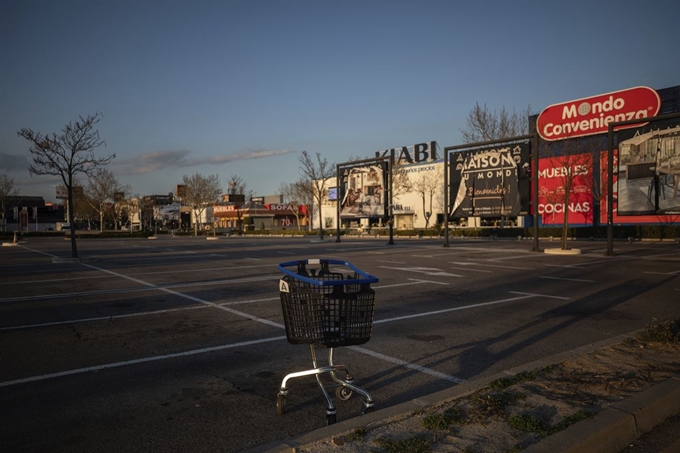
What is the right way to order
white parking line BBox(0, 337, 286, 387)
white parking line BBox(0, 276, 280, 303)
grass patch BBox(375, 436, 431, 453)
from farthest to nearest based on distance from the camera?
white parking line BBox(0, 276, 280, 303) < white parking line BBox(0, 337, 286, 387) < grass patch BBox(375, 436, 431, 453)

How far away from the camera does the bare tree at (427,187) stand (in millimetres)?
55375

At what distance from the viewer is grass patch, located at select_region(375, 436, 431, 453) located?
10.1ft

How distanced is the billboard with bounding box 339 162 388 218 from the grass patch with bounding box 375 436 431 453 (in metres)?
28.0

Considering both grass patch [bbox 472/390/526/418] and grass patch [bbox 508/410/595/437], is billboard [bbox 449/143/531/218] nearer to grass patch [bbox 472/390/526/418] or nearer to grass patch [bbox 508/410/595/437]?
grass patch [bbox 472/390/526/418]

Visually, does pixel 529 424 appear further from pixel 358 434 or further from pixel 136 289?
pixel 136 289

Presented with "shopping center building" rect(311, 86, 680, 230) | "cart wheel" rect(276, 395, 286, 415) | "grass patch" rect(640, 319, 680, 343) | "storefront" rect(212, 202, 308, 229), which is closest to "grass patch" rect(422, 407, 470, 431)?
"cart wheel" rect(276, 395, 286, 415)

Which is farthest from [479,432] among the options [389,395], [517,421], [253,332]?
[253,332]

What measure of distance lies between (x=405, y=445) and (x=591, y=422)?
59.0 inches

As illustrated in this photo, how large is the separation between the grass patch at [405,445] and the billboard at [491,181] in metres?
21.4

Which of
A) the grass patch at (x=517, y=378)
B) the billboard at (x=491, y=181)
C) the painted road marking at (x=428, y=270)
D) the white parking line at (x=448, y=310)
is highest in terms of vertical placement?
the billboard at (x=491, y=181)

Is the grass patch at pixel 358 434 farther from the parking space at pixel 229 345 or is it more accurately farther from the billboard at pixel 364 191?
the billboard at pixel 364 191

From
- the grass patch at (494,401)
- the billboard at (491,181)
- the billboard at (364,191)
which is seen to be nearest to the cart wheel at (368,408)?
the grass patch at (494,401)

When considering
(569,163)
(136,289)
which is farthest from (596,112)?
(136,289)

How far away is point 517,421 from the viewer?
3533 millimetres
